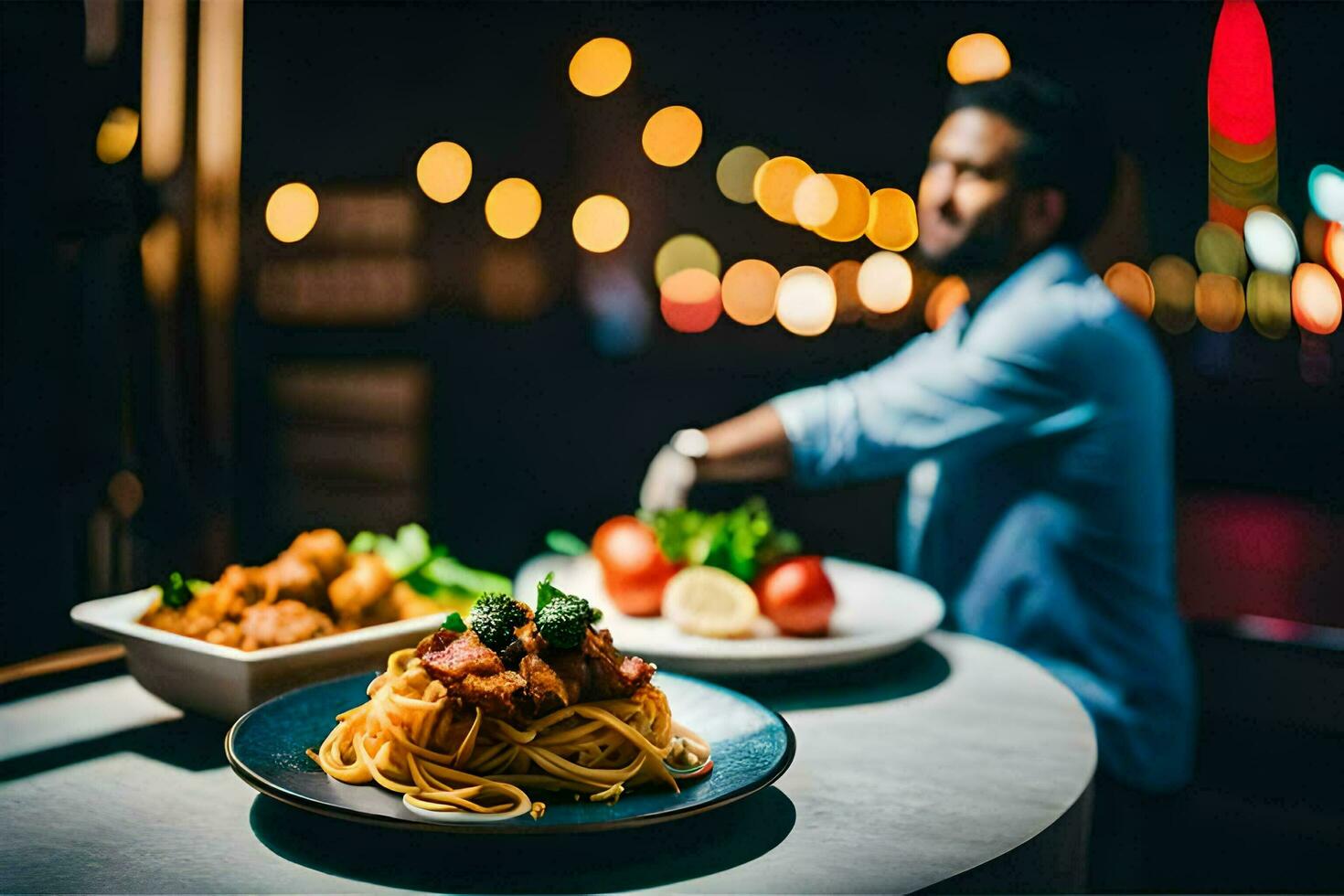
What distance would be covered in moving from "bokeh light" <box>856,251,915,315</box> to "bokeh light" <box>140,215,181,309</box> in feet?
34.8

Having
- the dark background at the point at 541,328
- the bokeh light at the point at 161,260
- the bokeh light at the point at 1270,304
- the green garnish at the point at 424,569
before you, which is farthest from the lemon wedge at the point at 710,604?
the bokeh light at the point at 1270,304

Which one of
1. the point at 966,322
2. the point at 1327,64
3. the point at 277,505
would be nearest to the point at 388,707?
the point at 966,322

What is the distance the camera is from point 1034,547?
276 centimetres

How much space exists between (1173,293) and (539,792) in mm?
16519

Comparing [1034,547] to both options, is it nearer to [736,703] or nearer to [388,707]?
[736,703]

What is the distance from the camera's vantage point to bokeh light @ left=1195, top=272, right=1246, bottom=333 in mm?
15703

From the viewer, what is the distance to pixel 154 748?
1.35 meters

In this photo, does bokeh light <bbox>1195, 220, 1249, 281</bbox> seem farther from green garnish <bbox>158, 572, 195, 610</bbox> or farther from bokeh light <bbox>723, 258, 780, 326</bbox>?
green garnish <bbox>158, 572, 195, 610</bbox>

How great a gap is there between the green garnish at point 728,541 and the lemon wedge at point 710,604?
0.07 meters

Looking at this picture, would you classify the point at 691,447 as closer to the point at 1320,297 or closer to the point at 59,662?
the point at 59,662

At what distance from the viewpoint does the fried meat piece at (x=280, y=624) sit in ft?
4.47

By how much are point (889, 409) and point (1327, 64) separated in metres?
8.45

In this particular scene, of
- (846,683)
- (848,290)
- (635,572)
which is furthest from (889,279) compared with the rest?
(846,683)

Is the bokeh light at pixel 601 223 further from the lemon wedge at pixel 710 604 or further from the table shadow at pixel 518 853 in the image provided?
the table shadow at pixel 518 853
